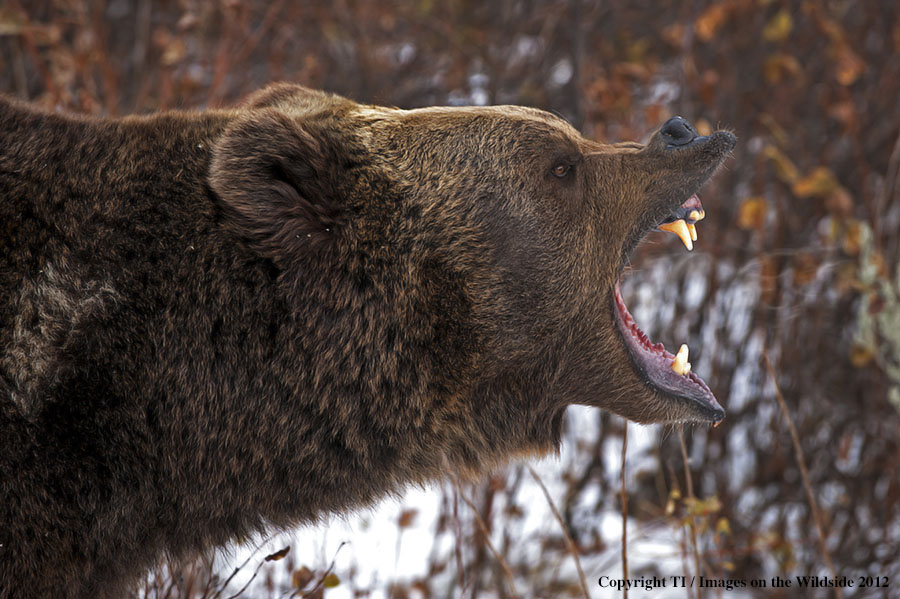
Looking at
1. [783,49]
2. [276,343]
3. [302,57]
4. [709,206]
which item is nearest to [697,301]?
[709,206]

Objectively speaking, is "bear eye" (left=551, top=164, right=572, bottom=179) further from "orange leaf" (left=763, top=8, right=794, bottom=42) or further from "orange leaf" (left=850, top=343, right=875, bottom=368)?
"orange leaf" (left=763, top=8, right=794, bottom=42)

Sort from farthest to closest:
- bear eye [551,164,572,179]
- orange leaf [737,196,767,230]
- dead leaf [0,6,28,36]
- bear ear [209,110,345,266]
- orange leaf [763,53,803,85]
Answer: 1. orange leaf [763,53,803,85]
2. orange leaf [737,196,767,230]
3. dead leaf [0,6,28,36]
4. bear eye [551,164,572,179]
5. bear ear [209,110,345,266]

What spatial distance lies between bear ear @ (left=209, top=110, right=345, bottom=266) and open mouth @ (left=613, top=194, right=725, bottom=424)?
0.94 m

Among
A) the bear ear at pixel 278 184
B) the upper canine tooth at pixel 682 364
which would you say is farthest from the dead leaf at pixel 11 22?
the upper canine tooth at pixel 682 364

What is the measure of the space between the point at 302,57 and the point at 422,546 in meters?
3.13

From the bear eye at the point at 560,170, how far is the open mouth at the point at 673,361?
362 mm

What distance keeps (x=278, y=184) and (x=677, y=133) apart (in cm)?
127

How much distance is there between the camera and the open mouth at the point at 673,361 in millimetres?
2885

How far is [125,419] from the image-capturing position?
228 centimetres

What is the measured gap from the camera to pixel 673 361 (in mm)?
2994

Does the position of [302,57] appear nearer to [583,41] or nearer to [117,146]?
[583,41]

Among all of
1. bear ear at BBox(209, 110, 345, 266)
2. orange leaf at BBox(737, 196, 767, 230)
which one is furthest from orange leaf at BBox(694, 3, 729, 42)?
bear ear at BBox(209, 110, 345, 266)

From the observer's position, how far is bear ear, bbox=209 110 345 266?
2352 mm

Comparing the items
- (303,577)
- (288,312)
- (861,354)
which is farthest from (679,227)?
(861,354)
